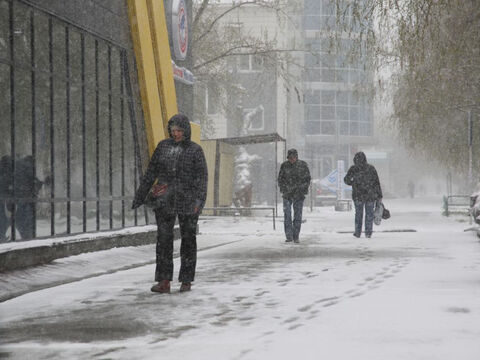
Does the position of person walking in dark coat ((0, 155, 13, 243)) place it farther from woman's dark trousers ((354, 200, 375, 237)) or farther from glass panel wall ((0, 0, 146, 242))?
woman's dark trousers ((354, 200, 375, 237))

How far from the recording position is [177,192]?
27.1ft

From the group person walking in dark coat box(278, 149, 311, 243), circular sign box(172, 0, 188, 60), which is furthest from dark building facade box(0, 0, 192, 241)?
person walking in dark coat box(278, 149, 311, 243)

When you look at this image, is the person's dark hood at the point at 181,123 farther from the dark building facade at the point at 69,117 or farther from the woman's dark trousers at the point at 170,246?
the dark building facade at the point at 69,117

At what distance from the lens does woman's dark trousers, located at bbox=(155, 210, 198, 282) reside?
8258mm

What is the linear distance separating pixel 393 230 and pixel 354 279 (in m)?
11.0

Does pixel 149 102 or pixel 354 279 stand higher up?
pixel 149 102

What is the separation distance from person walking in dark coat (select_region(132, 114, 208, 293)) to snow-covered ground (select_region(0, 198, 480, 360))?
285 millimetres

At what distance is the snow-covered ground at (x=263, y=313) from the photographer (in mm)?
5395

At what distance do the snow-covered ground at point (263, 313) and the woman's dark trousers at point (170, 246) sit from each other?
0.24 metres

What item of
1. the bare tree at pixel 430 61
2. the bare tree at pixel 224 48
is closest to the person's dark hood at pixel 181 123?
the bare tree at pixel 430 61

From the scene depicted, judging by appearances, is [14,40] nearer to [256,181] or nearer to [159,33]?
[159,33]

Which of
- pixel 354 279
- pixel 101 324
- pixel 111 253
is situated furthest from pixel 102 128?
pixel 101 324

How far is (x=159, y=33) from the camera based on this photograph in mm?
15344

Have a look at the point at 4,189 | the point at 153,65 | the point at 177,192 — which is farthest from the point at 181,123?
the point at 153,65
